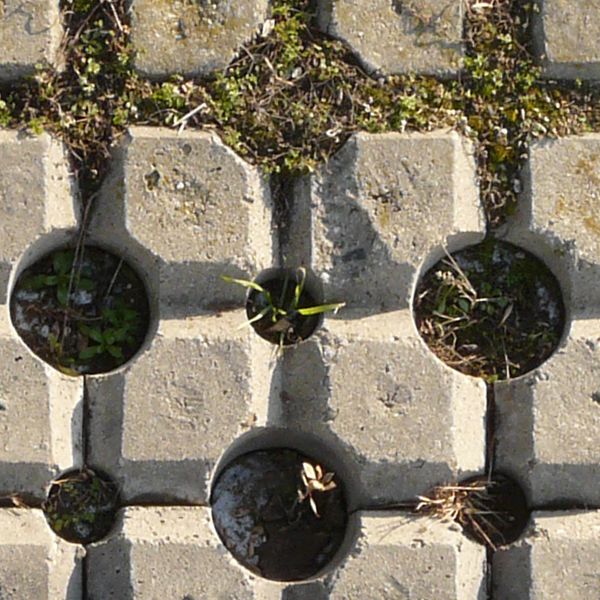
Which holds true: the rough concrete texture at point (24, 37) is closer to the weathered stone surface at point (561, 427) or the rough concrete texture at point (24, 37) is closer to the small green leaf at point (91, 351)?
the small green leaf at point (91, 351)

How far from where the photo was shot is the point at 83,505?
8.03ft

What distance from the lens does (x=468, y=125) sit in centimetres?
254

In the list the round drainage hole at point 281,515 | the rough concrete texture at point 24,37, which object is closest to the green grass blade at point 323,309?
the round drainage hole at point 281,515

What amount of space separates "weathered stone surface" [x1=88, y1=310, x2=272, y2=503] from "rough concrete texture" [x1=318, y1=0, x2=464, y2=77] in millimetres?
582

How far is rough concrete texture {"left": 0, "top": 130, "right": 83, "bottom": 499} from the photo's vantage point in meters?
2.41

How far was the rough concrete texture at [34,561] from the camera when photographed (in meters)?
2.38

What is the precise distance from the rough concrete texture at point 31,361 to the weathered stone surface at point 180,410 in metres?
0.10

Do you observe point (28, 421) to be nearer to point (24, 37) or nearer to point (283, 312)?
point (283, 312)

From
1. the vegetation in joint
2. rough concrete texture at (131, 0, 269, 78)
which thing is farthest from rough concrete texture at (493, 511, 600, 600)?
rough concrete texture at (131, 0, 269, 78)

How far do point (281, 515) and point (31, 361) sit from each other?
1.75ft

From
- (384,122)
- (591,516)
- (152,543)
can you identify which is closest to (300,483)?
(152,543)

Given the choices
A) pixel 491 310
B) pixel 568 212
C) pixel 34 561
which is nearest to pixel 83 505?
pixel 34 561

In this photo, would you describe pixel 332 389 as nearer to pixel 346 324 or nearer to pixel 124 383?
pixel 346 324

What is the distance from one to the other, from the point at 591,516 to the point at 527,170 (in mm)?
639
